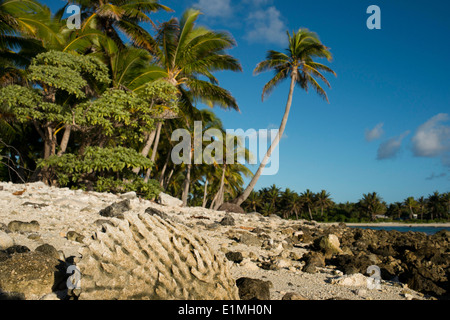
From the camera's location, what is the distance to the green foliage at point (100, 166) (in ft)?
29.8

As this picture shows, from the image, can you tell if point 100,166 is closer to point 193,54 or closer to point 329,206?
point 193,54

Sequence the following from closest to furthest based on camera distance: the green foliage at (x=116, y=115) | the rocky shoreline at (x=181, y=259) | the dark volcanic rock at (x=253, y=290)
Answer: the rocky shoreline at (x=181, y=259) < the dark volcanic rock at (x=253, y=290) < the green foliage at (x=116, y=115)

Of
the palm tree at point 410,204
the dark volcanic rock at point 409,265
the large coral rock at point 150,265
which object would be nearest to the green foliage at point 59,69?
the large coral rock at point 150,265

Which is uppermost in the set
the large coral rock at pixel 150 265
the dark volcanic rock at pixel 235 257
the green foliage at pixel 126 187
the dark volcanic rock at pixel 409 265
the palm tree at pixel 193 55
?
the palm tree at pixel 193 55

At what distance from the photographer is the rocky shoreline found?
230cm

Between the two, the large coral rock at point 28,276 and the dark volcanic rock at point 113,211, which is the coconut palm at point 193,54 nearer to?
the dark volcanic rock at point 113,211

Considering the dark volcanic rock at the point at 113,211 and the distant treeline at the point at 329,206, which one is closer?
the dark volcanic rock at the point at 113,211

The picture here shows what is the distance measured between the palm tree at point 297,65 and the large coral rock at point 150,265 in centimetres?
1324

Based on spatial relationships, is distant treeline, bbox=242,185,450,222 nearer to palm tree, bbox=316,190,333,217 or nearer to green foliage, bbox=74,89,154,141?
palm tree, bbox=316,190,333,217

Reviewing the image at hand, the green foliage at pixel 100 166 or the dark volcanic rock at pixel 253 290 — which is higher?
the green foliage at pixel 100 166

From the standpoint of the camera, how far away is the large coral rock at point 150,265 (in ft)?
6.98

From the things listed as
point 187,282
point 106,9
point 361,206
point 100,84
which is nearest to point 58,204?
point 187,282

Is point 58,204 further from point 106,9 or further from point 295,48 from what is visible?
point 295,48

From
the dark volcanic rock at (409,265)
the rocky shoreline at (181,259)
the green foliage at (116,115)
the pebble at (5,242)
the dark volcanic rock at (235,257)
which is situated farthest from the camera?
the green foliage at (116,115)
